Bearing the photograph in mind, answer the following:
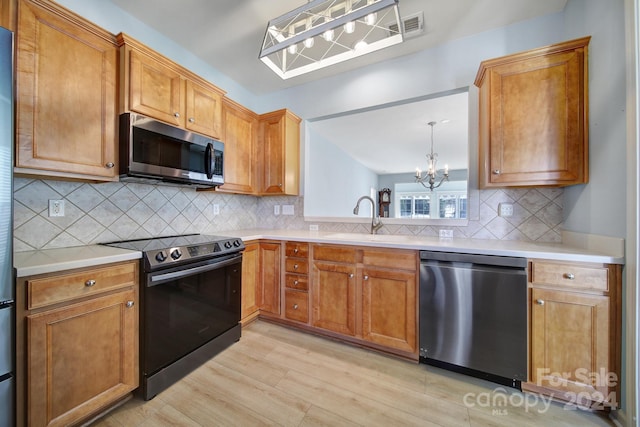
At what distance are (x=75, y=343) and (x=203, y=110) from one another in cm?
189

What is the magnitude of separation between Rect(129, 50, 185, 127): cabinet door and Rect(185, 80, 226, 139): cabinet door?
67mm

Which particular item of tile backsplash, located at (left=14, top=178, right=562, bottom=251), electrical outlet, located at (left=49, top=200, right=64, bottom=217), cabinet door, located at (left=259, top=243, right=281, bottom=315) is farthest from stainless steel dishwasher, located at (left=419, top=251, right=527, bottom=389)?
electrical outlet, located at (left=49, top=200, right=64, bottom=217)

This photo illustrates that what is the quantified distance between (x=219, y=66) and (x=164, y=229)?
6.25 feet

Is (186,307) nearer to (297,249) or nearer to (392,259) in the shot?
(297,249)

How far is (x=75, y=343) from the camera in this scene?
49.7 inches

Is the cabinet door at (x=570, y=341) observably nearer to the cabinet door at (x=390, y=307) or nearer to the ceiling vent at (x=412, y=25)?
the cabinet door at (x=390, y=307)

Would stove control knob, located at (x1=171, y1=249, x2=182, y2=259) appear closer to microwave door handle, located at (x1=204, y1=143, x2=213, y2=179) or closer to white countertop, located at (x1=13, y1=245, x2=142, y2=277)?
white countertop, located at (x1=13, y1=245, x2=142, y2=277)

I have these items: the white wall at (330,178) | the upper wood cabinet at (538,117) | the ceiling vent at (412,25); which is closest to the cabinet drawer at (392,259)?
the upper wood cabinet at (538,117)

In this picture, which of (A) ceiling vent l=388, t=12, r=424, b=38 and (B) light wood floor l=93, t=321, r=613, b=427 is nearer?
(B) light wood floor l=93, t=321, r=613, b=427

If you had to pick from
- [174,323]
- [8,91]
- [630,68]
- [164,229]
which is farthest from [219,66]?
[630,68]

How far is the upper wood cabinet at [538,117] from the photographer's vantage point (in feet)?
5.47

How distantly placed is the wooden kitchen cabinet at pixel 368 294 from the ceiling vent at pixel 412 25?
1.85 meters

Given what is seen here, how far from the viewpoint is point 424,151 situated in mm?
5926

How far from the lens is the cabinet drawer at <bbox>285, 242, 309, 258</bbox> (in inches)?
90.1
